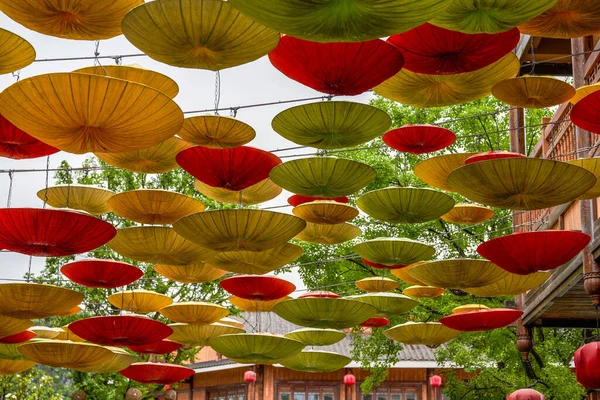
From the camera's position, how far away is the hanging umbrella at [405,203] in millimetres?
10141

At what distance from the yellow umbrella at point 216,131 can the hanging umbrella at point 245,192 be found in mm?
2085

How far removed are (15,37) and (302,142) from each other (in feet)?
10.1

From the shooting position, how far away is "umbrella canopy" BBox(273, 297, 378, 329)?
1209 cm

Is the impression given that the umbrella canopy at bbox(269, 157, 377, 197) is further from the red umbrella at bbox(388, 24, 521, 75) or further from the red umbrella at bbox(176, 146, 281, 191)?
the red umbrella at bbox(388, 24, 521, 75)

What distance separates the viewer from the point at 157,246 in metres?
11.2

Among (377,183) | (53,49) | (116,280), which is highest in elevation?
(53,49)

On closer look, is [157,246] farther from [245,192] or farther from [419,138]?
[419,138]

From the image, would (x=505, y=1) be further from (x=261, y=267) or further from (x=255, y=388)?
(x=255, y=388)

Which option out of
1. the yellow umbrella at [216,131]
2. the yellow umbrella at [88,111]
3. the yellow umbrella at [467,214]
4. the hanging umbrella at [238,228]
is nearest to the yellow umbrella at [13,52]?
the yellow umbrella at [88,111]

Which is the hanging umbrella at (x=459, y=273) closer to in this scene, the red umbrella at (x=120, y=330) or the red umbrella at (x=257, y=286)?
the red umbrella at (x=257, y=286)

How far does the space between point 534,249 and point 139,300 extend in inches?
279

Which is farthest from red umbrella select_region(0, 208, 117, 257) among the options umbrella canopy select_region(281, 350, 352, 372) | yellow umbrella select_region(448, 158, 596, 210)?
umbrella canopy select_region(281, 350, 352, 372)

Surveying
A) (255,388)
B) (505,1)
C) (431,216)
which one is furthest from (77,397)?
(505,1)

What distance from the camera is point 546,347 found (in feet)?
52.8
